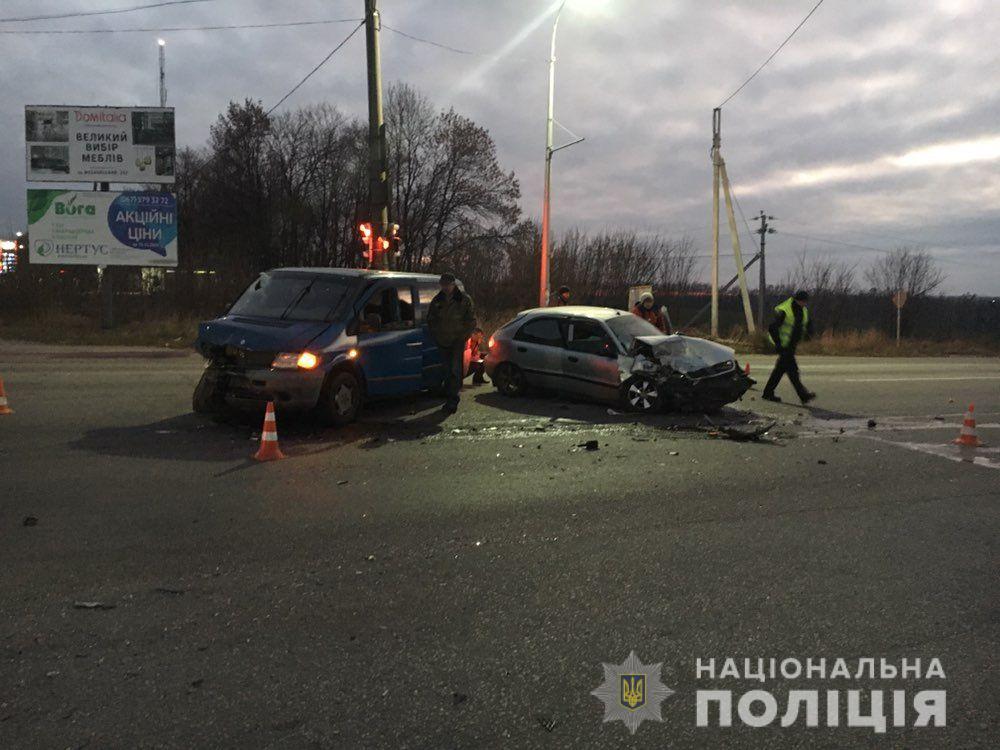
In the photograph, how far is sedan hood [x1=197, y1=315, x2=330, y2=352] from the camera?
8.60 m

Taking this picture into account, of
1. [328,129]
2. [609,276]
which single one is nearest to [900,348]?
[609,276]

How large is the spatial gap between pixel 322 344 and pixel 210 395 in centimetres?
134

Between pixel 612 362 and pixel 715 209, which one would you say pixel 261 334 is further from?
pixel 715 209

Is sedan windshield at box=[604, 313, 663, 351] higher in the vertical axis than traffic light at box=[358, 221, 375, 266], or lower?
lower

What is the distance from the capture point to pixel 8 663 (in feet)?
10.8

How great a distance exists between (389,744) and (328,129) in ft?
189

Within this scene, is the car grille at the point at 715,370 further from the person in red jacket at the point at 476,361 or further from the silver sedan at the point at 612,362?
the person in red jacket at the point at 476,361

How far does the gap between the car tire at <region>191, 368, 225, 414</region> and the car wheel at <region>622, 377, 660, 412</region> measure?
5.07 meters

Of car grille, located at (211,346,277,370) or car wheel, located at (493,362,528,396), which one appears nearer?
car grille, located at (211,346,277,370)

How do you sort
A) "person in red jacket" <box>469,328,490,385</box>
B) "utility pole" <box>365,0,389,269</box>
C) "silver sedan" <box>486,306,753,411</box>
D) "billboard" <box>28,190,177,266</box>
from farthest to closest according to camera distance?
1. "billboard" <box>28,190,177,266</box>
2. "utility pole" <box>365,0,389,269</box>
3. "person in red jacket" <box>469,328,490,385</box>
4. "silver sedan" <box>486,306,753,411</box>

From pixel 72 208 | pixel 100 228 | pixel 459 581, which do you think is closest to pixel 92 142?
Answer: pixel 72 208

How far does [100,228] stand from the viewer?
1069 inches

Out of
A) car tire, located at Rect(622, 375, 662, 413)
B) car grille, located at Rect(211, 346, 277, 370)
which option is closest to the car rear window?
car tire, located at Rect(622, 375, 662, 413)

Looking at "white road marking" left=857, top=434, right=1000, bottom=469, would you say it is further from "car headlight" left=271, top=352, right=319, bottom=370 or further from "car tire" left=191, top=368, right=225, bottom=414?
"car tire" left=191, top=368, right=225, bottom=414
